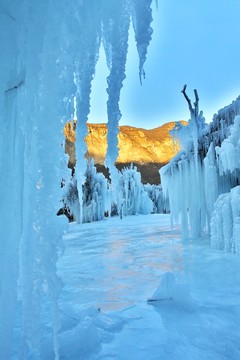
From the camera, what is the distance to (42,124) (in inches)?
74.6

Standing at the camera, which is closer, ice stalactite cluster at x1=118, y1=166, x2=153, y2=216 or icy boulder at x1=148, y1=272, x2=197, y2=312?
icy boulder at x1=148, y1=272, x2=197, y2=312

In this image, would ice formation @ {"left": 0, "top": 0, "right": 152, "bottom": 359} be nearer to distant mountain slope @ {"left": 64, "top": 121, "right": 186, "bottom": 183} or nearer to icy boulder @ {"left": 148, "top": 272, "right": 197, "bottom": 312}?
icy boulder @ {"left": 148, "top": 272, "right": 197, "bottom": 312}

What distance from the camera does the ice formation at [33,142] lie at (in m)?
1.80

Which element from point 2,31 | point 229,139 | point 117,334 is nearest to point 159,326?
point 117,334

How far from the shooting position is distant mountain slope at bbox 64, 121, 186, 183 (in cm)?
A: 5766

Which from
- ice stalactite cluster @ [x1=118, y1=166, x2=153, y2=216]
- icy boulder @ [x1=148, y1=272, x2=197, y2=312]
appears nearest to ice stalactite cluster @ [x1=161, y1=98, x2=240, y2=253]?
icy boulder @ [x1=148, y1=272, x2=197, y2=312]

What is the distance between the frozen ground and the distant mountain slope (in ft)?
160

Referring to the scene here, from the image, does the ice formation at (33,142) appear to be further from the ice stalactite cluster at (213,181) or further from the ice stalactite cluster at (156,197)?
the ice stalactite cluster at (156,197)

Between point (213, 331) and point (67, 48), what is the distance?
255 centimetres

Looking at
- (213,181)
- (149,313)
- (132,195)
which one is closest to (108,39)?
(149,313)

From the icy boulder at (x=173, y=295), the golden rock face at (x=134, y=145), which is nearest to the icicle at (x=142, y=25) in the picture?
the icy boulder at (x=173, y=295)

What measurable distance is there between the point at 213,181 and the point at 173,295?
16.5 ft

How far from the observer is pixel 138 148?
63062mm

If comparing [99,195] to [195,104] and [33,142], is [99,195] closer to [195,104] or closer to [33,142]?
[195,104]
